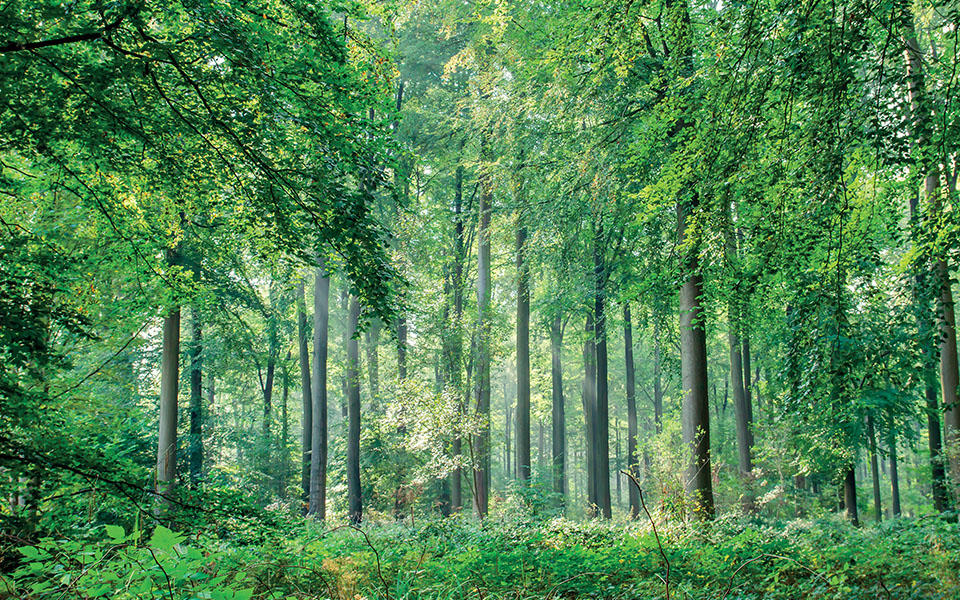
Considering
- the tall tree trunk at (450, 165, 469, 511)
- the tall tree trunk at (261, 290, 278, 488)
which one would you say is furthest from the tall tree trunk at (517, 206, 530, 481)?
the tall tree trunk at (261, 290, 278, 488)

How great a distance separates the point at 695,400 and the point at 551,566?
4.68m

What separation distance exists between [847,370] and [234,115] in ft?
17.8

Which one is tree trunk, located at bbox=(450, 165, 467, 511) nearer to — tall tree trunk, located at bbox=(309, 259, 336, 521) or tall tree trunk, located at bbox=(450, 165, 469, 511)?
tall tree trunk, located at bbox=(450, 165, 469, 511)

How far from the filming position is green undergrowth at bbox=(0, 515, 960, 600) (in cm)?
339

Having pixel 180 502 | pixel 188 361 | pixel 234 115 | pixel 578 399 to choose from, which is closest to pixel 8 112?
pixel 234 115

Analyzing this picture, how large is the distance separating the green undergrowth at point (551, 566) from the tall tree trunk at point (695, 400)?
60.4 inches

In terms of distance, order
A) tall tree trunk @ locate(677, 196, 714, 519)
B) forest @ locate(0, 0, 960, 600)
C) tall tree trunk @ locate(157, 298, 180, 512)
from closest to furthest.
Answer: forest @ locate(0, 0, 960, 600) < tall tree trunk @ locate(677, 196, 714, 519) < tall tree trunk @ locate(157, 298, 180, 512)

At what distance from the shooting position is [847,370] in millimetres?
4137

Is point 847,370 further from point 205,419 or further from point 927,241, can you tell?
point 205,419

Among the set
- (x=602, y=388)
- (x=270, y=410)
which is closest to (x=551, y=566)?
(x=602, y=388)

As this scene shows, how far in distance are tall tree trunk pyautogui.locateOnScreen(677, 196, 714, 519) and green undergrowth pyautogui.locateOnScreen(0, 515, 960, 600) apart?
153 cm

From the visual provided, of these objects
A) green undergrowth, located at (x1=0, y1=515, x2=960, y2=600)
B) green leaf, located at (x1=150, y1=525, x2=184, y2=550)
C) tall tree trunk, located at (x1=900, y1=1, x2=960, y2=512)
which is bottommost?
green undergrowth, located at (x1=0, y1=515, x2=960, y2=600)

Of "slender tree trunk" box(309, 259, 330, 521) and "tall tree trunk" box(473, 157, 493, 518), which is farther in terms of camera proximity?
"slender tree trunk" box(309, 259, 330, 521)

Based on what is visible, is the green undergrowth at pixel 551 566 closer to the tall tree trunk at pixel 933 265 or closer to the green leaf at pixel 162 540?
the green leaf at pixel 162 540
